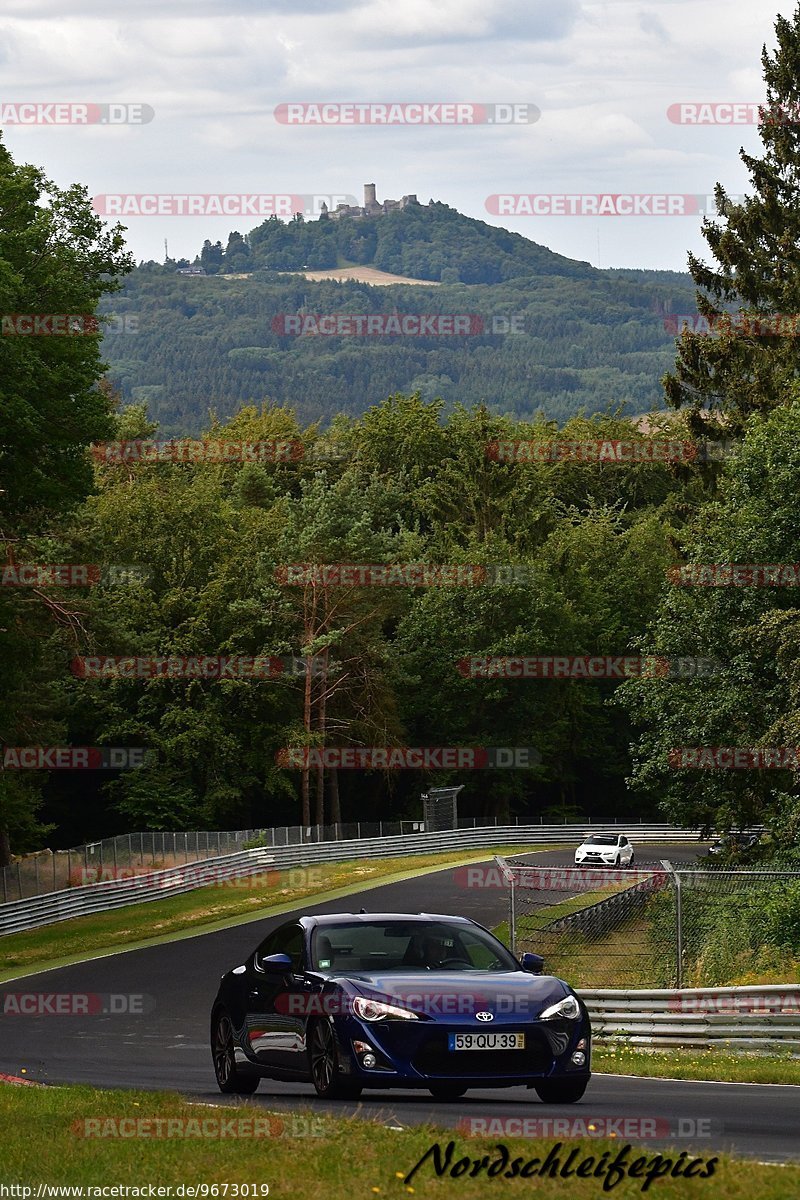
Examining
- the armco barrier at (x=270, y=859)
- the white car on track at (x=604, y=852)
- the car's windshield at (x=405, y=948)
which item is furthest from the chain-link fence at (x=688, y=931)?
the white car on track at (x=604, y=852)

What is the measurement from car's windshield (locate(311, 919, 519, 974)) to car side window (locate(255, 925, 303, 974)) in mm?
152

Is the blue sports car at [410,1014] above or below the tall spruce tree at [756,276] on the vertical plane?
below

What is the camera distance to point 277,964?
1295 cm

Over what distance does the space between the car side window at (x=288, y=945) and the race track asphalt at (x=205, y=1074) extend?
985 millimetres

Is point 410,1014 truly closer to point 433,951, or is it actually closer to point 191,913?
point 433,951

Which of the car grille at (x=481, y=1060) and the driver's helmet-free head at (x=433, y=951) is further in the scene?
the driver's helmet-free head at (x=433, y=951)

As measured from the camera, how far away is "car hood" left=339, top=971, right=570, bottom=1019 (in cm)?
1170

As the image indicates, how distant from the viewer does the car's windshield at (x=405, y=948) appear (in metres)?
12.7

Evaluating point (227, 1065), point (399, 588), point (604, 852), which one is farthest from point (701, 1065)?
point (399, 588)

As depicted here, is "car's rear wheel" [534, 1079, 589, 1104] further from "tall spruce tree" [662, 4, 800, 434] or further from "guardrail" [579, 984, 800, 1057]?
"tall spruce tree" [662, 4, 800, 434]

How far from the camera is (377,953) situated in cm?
1284

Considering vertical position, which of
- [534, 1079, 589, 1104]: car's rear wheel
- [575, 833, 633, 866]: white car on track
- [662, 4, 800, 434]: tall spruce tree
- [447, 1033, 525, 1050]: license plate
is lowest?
[575, 833, 633, 866]: white car on track

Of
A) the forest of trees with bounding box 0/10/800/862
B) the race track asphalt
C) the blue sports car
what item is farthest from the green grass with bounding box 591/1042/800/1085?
the forest of trees with bounding box 0/10/800/862

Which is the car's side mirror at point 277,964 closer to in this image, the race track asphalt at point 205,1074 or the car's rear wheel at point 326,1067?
the car's rear wheel at point 326,1067
